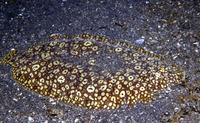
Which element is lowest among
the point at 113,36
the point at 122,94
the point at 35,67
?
the point at 122,94

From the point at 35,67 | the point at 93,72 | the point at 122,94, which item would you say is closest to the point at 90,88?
the point at 93,72

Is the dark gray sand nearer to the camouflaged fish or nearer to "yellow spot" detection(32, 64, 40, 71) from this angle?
the camouflaged fish

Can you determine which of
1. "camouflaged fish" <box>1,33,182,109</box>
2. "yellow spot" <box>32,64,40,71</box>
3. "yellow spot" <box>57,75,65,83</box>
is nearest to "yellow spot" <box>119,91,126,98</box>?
"camouflaged fish" <box>1,33,182,109</box>

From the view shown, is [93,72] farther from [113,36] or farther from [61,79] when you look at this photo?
[113,36]

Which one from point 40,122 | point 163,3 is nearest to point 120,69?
point 40,122

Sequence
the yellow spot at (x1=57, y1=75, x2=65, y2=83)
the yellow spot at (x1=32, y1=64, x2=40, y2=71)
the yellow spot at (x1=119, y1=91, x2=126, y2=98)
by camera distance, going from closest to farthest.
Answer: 1. the yellow spot at (x1=119, y1=91, x2=126, y2=98)
2. the yellow spot at (x1=57, y1=75, x2=65, y2=83)
3. the yellow spot at (x1=32, y1=64, x2=40, y2=71)

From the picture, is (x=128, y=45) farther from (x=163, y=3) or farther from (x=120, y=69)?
(x=163, y=3)

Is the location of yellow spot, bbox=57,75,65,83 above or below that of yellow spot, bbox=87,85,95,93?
above

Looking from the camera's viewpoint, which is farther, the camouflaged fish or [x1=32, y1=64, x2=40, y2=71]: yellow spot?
[x1=32, y1=64, x2=40, y2=71]: yellow spot
